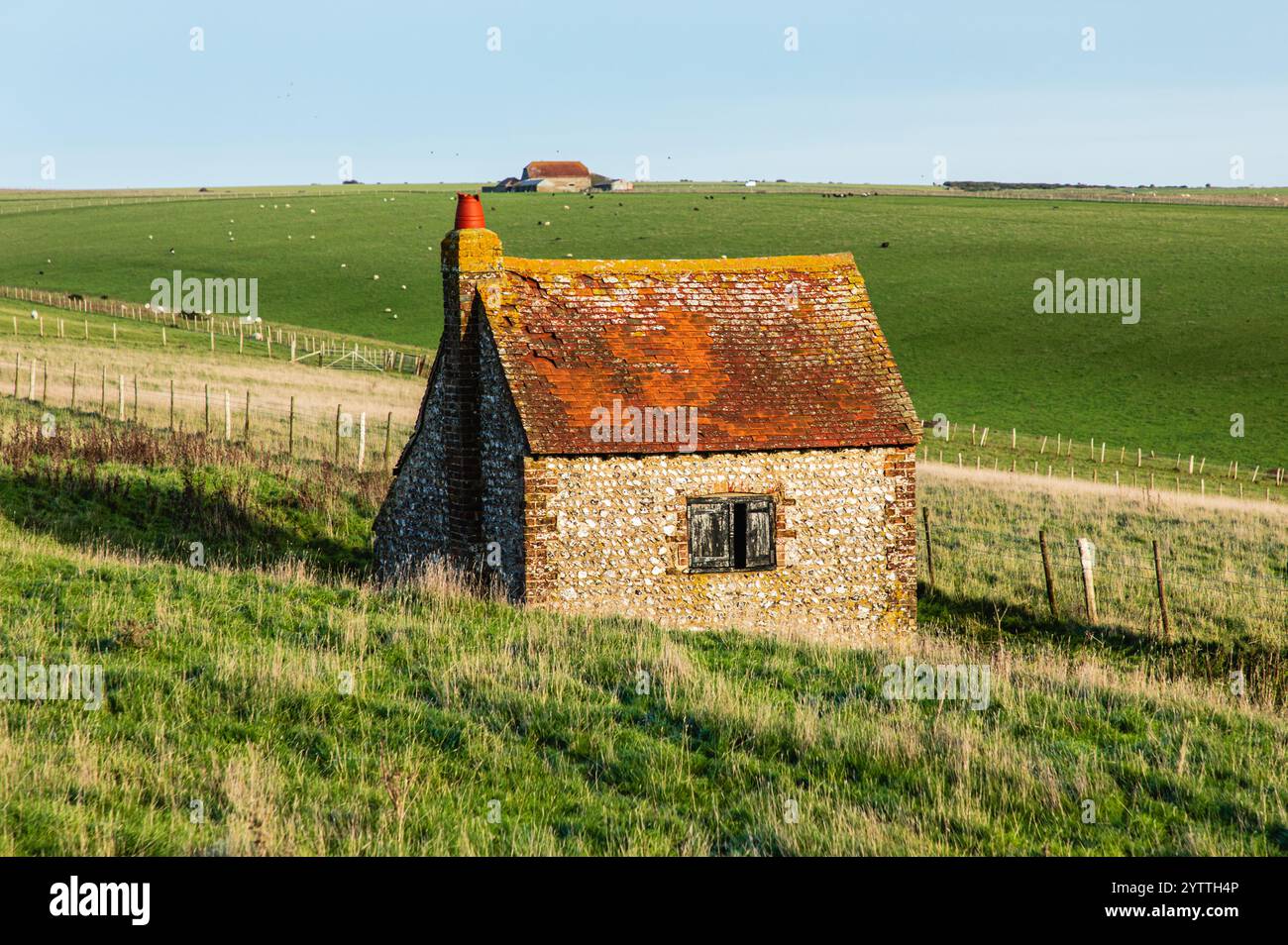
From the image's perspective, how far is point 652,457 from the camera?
18.5 metres

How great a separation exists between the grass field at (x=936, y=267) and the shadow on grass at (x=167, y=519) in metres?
36.1

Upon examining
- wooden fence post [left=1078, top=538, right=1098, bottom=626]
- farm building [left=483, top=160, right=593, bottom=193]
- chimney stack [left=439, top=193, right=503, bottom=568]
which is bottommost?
wooden fence post [left=1078, top=538, right=1098, bottom=626]

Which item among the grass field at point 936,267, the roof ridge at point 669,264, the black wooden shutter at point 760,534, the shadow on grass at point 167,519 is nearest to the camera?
the black wooden shutter at point 760,534

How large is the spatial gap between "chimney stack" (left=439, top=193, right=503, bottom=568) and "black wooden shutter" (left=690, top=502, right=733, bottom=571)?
128 inches

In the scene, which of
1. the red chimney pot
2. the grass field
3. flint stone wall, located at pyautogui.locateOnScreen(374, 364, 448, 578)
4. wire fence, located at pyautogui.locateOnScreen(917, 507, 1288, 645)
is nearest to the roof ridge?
the red chimney pot

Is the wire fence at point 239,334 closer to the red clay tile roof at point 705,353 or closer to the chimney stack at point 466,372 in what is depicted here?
the red clay tile roof at point 705,353

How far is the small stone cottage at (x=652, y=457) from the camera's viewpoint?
18219mm

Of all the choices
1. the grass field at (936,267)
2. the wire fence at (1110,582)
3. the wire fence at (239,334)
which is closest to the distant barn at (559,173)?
the grass field at (936,267)

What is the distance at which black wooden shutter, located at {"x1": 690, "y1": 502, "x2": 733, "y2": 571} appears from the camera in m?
18.7

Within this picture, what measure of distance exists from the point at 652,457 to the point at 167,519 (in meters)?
10.2

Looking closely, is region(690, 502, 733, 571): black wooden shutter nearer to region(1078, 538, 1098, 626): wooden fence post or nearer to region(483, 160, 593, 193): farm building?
region(1078, 538, 1098, 626): wooden fence post

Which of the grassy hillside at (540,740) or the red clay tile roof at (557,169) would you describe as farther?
the red clay tile roof at (557,169)
